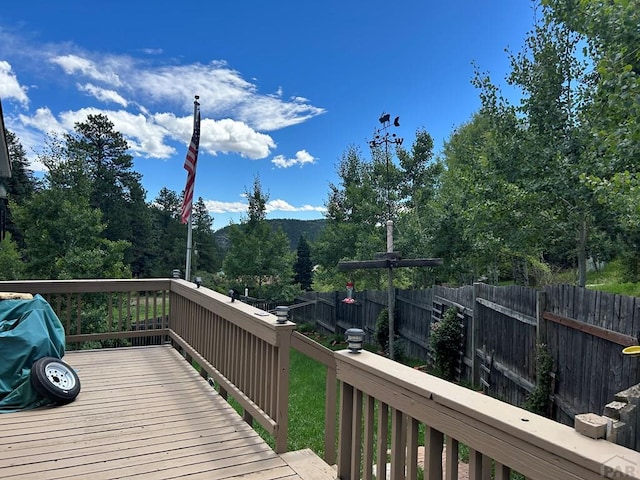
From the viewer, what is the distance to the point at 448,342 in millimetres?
7684

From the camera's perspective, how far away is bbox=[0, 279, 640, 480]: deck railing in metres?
0.98

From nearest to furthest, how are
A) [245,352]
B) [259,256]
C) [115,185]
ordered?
[245,352] < [259,256] < [115,185]

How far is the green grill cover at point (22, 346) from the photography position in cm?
328

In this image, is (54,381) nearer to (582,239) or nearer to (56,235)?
(582,239)

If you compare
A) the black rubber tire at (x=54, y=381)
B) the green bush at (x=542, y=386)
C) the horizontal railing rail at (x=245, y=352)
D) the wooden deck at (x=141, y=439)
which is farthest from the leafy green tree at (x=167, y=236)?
the green bush at (x=542, y=386)

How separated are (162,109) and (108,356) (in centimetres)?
1969

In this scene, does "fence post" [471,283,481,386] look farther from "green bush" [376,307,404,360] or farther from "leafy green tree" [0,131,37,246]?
"leafy green tree" [0,131,37,246]

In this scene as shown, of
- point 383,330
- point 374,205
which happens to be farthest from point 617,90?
point 374,205

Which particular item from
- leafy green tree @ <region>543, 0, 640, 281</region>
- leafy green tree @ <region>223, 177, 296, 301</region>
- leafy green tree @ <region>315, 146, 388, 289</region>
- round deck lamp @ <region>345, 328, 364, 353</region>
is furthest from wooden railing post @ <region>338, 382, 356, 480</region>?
leafy green tree @ <region>223, 177, 296, 301</region>

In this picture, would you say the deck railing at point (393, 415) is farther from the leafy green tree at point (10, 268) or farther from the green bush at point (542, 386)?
the leafy green tree at point (10, 268)

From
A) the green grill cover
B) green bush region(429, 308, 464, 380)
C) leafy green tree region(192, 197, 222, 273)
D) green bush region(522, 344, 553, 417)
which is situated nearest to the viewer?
the green grill cover

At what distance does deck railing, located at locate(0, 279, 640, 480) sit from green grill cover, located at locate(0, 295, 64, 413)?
1.32m

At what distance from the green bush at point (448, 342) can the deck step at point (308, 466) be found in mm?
5501

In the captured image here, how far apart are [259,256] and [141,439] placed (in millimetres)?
14443
